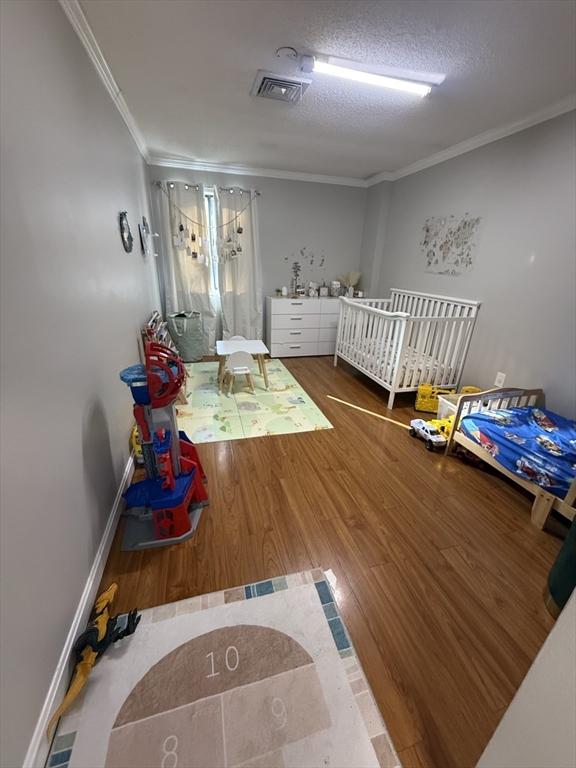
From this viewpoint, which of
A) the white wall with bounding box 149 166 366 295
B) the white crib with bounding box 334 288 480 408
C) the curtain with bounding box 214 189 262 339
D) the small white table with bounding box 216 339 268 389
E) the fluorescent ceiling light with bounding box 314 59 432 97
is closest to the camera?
the fluorescent ceiling light with bounding box 314 59 432 97

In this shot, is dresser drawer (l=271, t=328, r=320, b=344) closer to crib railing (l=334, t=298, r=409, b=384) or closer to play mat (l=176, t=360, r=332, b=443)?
crib railing (l=334, t=298, r=409, b=384)

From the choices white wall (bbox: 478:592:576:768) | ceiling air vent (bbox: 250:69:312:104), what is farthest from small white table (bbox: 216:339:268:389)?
white wall (bbox: 478:592:576:768)

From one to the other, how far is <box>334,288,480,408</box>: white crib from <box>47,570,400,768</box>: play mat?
2167 millimetres

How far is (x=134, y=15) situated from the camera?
1501mm

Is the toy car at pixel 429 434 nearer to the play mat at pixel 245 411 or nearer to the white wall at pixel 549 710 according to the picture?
the play mat at pixel 245 411

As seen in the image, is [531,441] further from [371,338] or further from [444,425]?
[371,338]

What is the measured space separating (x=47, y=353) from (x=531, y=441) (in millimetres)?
2512

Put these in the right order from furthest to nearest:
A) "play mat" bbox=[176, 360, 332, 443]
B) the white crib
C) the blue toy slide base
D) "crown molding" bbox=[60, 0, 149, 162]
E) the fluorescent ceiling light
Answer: the white crib → "play mat" bbox=[176, 360, 332, 443] → the fluorescent ceiling light → the blue toy slide base → "crown molding" bbox=[60, 0, 149, 162]

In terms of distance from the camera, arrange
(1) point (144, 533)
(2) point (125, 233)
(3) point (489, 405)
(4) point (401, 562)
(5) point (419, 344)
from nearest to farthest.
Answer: (4) point (401, 562) → (1) point (144, 533) → (2) point (125, 233) → (3) point (489, 405) → (5) point (419, 344)

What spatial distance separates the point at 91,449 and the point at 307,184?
Answer: 13.9 feet

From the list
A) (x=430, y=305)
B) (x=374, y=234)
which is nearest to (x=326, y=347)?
(x=430, y=305)

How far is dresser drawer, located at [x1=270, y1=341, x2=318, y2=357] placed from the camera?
4.39 meters

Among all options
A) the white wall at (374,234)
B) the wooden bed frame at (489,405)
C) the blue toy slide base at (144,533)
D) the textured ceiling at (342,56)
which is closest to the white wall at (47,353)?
the blue toy slide base at (144,533)

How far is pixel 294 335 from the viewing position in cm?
437
